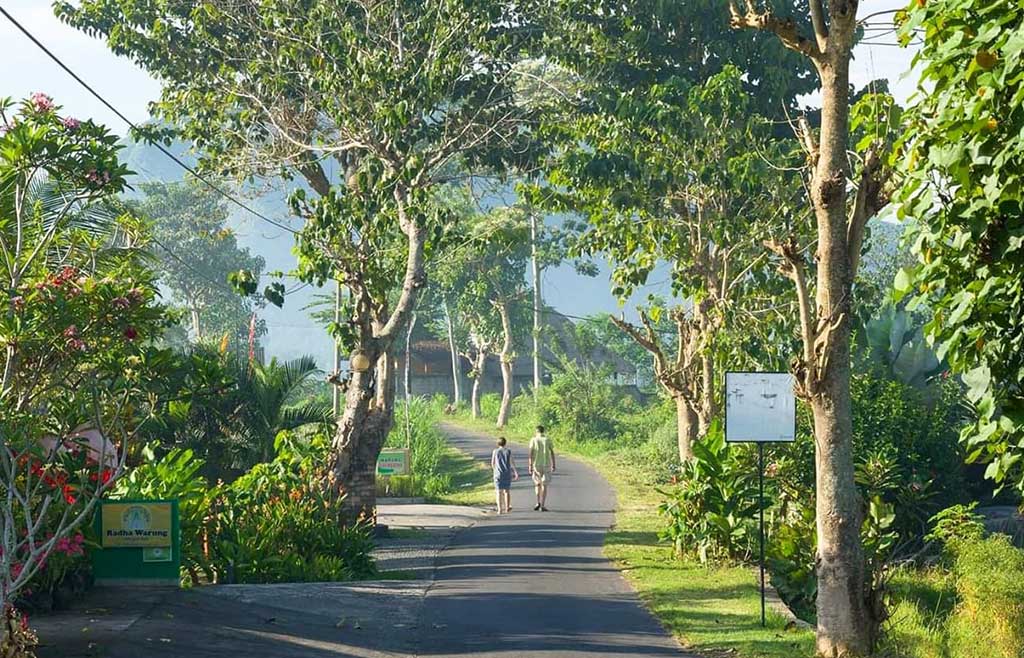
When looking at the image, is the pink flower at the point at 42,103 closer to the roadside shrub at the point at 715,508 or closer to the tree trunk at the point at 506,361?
the roadside shrub at the point at 715,508

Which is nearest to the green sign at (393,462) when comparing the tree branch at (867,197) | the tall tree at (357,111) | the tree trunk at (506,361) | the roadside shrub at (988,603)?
the tall tree at (357,111)

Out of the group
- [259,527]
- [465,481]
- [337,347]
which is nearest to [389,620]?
[259,527]

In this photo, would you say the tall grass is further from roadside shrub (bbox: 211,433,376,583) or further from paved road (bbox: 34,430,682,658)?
roadside shrub (bbox: 211,433,376,583)

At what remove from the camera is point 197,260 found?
94000 mm

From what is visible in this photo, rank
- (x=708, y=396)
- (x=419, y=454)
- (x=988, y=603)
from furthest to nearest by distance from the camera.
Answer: (x=419, y=454)
(x=708, y=396)
(x=988, y=603)

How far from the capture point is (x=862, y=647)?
40.3 feet

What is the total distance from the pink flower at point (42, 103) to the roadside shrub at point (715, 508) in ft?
36.0

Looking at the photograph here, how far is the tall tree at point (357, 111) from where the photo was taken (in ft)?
75.0

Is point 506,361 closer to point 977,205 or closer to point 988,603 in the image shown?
point 988,603

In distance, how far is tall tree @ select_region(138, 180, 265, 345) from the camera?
9069 centimetres

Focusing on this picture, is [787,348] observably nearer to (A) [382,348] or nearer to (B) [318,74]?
(A) [382,348]

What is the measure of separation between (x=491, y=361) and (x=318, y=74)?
238 ft

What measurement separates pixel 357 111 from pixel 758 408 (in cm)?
1036

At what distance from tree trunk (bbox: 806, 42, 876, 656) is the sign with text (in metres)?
7.80
